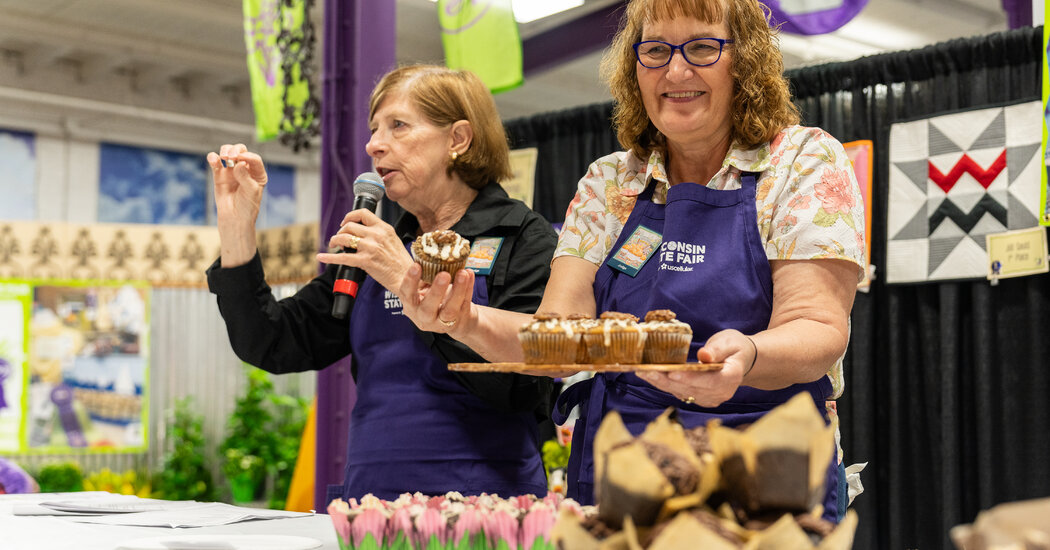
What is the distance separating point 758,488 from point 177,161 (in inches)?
443

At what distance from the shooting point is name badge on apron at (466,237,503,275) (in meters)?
1.92

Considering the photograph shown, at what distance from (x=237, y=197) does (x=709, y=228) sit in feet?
3.15

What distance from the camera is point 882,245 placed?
380 cm

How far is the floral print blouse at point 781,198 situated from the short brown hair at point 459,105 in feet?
1.46

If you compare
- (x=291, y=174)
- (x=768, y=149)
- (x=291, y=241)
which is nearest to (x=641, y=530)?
(x=768, y=149)

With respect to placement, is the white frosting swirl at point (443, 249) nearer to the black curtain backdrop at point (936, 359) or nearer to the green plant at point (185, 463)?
the black curtain backdrop at point (936, 359)

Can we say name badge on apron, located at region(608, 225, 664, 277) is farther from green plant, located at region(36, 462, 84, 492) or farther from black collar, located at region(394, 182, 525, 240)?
green plant, located at region(36, 462, 84, 492)

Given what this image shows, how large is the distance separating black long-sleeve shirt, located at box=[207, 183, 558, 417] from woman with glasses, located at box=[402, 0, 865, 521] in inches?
7.1

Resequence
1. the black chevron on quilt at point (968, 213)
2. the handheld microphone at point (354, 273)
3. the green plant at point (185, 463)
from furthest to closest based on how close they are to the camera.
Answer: the green plant at point (185, 463) < the black chevron on quilt at point (968, 213) < the handheld microphone at point (354, 273)

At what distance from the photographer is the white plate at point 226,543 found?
1.28 m

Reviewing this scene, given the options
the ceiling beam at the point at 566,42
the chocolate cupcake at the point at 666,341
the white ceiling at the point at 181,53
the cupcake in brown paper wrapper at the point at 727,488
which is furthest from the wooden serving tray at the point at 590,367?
the white ceiling at the point at 181,53

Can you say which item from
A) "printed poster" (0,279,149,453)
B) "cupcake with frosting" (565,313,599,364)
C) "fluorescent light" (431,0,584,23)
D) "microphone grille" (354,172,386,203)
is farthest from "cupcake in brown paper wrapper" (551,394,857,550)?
"printed poster" (0,279,149,453)

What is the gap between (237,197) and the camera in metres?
1.93

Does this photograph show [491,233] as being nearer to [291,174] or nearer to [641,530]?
[641,530]
